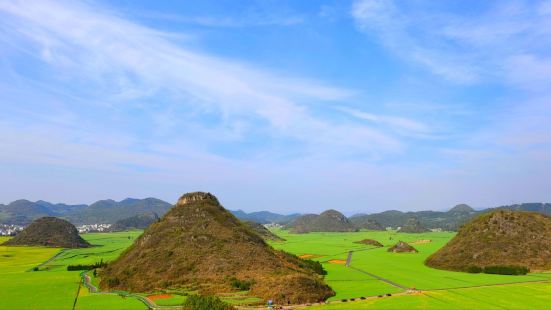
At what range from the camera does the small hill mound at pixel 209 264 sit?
2154 inches

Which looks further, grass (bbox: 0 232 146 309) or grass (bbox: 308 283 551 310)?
grass (bbox: 0 232 146 309)

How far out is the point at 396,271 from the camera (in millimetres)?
81562

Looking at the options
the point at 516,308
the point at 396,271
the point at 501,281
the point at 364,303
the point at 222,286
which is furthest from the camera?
the point at 396,271

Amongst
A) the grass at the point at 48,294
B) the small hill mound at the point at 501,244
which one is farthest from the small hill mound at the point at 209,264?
the small hill mound at the point at 501,244

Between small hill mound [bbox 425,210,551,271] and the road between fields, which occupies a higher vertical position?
small hill mound [bbox 425,210,551,271]

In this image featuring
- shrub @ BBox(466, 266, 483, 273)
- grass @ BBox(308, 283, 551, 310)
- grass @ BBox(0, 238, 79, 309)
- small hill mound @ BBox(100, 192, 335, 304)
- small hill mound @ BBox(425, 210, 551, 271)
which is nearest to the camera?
grass @ BBox(308, 283, 551, 310)

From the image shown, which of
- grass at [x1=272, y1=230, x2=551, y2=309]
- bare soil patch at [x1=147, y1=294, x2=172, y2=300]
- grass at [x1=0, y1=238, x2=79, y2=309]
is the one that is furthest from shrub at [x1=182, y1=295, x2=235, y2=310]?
grass at [x1=0, y1=238, x2=79, y2=309]

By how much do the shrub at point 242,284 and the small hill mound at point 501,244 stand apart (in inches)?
2085

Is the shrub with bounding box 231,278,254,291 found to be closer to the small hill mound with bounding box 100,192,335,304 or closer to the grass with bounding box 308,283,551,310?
the small hill mound with bounding box 100,192,335,304

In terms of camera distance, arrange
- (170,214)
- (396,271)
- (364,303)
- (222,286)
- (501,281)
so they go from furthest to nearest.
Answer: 1. (170,214)
2. (396,271)
3. (501,281)
4. (222,286)
5. (364,303)

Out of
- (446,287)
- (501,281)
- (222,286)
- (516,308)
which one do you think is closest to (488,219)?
(501,281)

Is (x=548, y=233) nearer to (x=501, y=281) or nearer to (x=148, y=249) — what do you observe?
(x=501, y=281)

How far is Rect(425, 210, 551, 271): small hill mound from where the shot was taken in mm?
84750

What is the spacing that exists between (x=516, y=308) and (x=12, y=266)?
110m
